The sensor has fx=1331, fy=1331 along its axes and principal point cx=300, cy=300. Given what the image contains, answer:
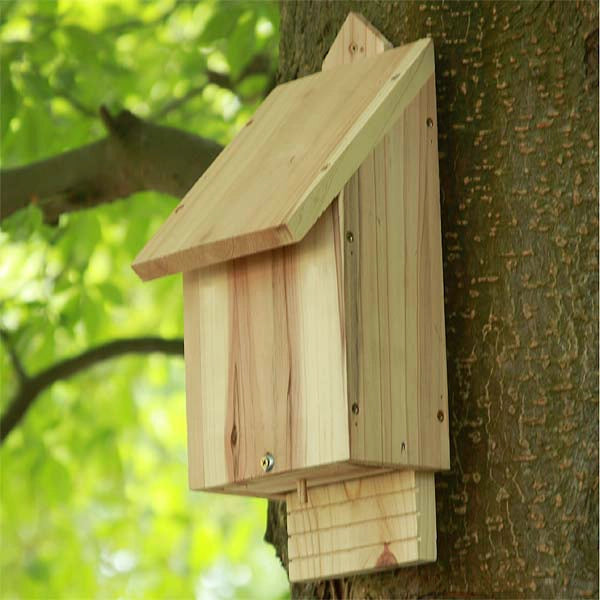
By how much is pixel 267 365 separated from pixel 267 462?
13 centimetres

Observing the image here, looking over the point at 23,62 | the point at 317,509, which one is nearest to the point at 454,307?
the point at 317,509

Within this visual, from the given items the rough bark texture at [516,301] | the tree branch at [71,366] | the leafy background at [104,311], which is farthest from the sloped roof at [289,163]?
the tree branch at [71,366]

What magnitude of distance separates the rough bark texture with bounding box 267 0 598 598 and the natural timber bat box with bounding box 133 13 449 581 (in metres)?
0.04

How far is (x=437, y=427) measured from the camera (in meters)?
1.86

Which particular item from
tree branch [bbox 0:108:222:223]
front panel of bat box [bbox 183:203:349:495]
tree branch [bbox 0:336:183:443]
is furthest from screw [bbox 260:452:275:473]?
tree branch [bbox 0:336:183:443]

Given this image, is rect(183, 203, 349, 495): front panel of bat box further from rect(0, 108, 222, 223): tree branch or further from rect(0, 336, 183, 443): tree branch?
rect(0, 336, 183, 443): tree branch

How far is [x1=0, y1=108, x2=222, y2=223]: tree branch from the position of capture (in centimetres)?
294

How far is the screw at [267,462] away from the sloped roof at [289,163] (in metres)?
0.28

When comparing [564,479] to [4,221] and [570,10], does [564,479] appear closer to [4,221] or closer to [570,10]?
[570,10]

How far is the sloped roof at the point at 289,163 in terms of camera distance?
1790mm

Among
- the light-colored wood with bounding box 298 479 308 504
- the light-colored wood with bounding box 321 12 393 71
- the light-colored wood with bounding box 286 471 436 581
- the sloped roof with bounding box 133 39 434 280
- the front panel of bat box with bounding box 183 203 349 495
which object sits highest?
the light-colored wood with bounding box 321 12 393 71

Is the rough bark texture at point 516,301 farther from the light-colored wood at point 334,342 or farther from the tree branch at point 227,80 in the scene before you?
the tree branch at point 227,80

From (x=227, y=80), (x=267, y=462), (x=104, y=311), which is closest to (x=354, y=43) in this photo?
(x=267, y=462)

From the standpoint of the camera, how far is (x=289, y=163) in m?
1.92
